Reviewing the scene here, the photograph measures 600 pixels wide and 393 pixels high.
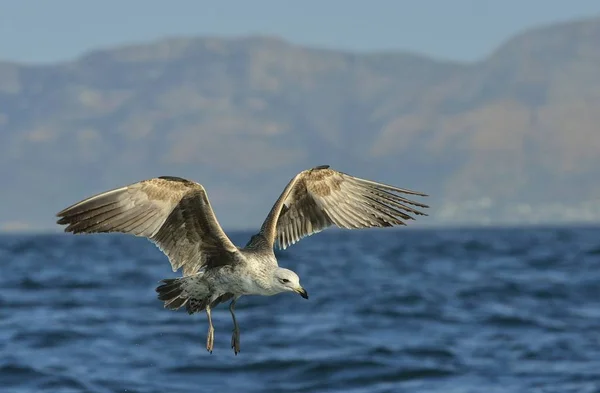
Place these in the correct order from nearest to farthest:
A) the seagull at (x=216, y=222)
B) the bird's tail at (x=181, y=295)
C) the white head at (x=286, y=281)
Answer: the white head at (x=286, y=281)
the seagull at (x=216, y=222)
the bird's tail at (x=181, y=295)

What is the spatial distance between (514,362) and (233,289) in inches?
457

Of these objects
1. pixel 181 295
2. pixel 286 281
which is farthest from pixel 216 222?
pixel 181 295

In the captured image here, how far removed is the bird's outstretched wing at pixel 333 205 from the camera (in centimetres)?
1380

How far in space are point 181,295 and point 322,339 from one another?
517 inches

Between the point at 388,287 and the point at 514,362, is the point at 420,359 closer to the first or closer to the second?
the point at 514,362

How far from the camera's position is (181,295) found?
43.1 feet

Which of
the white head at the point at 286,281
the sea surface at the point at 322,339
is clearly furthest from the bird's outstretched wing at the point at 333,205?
the sea surface at the point at 322,339

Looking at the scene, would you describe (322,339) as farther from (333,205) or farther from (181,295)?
(181,295)

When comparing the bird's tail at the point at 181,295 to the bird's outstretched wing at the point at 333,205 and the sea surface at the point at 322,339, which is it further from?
the sea surface at the point at 322,339

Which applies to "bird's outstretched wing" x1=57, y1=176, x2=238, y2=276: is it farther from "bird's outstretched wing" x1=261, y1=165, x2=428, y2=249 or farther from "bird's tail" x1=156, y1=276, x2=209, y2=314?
"bird's outstretched wing" x1=261, y1=165, x2=428, y2=249

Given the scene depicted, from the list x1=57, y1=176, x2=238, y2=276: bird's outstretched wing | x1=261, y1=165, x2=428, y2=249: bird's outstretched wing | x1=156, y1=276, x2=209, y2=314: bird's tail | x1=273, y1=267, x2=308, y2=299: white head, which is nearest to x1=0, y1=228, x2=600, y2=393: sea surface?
x1=261, y1=165, x2=428, y2=249: bird's outstretched wing

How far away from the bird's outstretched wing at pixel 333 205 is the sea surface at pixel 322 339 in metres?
7.17

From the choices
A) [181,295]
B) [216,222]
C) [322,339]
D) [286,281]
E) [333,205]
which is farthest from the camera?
[322,339]

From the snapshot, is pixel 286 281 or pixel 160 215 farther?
pixel 160 215
